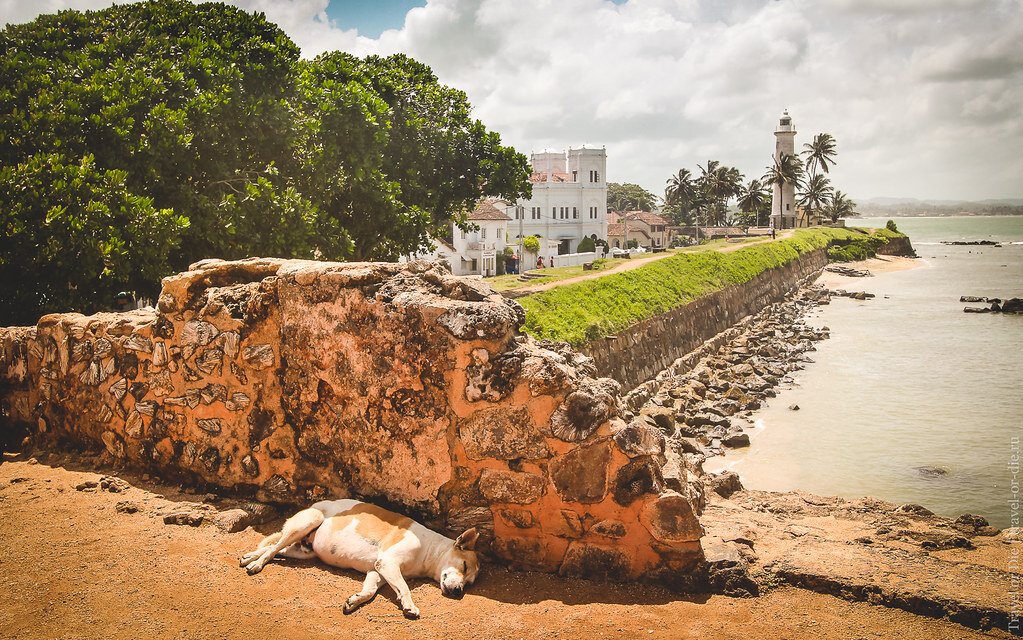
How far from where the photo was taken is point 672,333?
960 inches

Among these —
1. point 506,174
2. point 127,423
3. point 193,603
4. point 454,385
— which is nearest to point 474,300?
point 454,385

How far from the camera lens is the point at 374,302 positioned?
5.43 metres

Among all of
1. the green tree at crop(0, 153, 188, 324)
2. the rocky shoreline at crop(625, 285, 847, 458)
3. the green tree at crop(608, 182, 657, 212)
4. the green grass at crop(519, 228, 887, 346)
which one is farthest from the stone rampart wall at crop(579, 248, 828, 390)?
the green tree at crop(608, 182, 657, 212)

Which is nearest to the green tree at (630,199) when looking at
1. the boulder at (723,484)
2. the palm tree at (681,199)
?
the palm tree at (681,199)

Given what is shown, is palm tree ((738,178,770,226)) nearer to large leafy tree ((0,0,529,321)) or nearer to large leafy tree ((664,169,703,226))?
large leafy tree ((664,169,703,226))

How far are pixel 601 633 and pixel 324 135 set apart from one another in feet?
45.0

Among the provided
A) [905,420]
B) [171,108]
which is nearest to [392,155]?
[171,108]

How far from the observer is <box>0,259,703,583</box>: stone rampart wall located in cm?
507

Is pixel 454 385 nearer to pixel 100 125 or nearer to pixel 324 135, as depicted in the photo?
pixel 100 125

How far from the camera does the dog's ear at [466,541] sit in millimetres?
4914

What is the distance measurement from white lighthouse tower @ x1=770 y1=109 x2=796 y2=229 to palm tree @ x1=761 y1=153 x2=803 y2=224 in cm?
28

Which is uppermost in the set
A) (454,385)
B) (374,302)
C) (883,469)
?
(374,302)

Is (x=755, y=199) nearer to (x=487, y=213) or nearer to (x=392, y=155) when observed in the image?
(x=487, y=213)

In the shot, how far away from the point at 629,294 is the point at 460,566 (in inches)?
790
